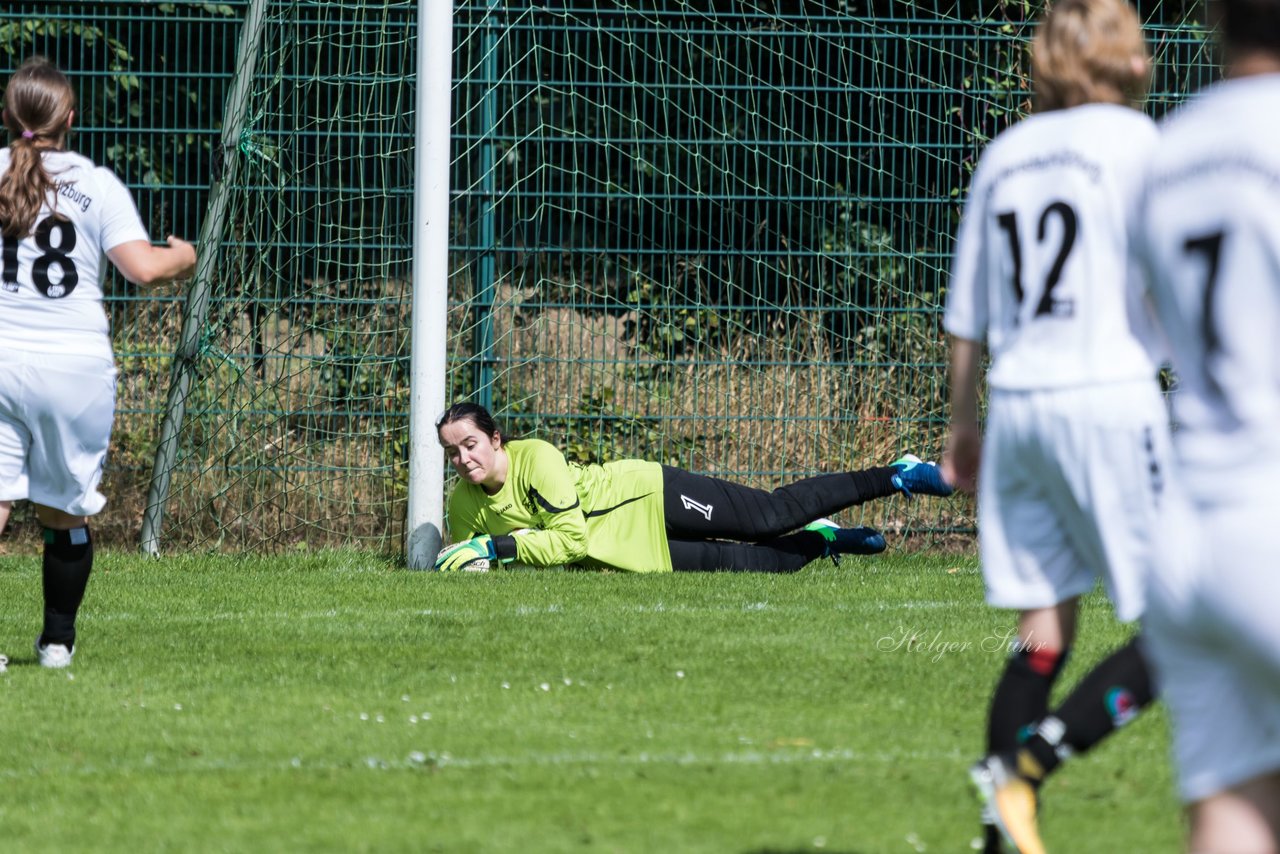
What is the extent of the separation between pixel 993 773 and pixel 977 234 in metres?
1.11

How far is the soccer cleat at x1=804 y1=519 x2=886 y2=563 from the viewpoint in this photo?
335 inches

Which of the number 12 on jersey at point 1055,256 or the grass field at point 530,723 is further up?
the number 12 on jersey at point 1055,256

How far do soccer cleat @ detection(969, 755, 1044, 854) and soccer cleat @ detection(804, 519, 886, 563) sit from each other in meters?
5.13

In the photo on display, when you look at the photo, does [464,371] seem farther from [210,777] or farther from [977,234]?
[977,234]

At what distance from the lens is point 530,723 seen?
4.80 metres

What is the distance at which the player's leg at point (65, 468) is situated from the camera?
532 cm

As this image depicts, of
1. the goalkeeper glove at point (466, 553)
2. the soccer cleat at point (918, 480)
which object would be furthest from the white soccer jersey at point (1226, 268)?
the soccer cleat at point (918, 480)

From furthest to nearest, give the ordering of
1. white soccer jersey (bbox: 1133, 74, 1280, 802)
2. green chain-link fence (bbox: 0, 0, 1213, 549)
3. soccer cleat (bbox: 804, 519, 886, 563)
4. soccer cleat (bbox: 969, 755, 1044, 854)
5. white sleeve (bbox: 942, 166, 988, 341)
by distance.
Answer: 1. green chain-link fence (bbox: 0, 0, 1213, 549)
2. soccer cleat (bbox: 804, 519, 886, 563)
3. white sleeve (bbox: 942, 166, 988, 341)
4. soccer cleat (bbox: 969, 755, 1044, 854)
5. white soccer jersey (bbox: 1133, 74, 1280, 802)

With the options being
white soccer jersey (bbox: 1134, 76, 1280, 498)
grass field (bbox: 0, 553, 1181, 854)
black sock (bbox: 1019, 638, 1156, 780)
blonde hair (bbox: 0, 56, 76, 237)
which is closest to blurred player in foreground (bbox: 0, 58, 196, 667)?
blonde hair (bbox: 0, 56, 76, 237)

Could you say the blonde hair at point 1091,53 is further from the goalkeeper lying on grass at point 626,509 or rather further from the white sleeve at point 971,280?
the goalkeeper lying on grass at point 626,509

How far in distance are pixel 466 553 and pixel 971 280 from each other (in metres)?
4.85

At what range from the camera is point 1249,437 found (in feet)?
6.63

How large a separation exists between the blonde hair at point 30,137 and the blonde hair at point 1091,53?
131 inches

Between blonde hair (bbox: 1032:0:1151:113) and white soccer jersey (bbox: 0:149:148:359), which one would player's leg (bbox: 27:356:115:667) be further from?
blonde hair (bbox: 1032:0:1151:113)
